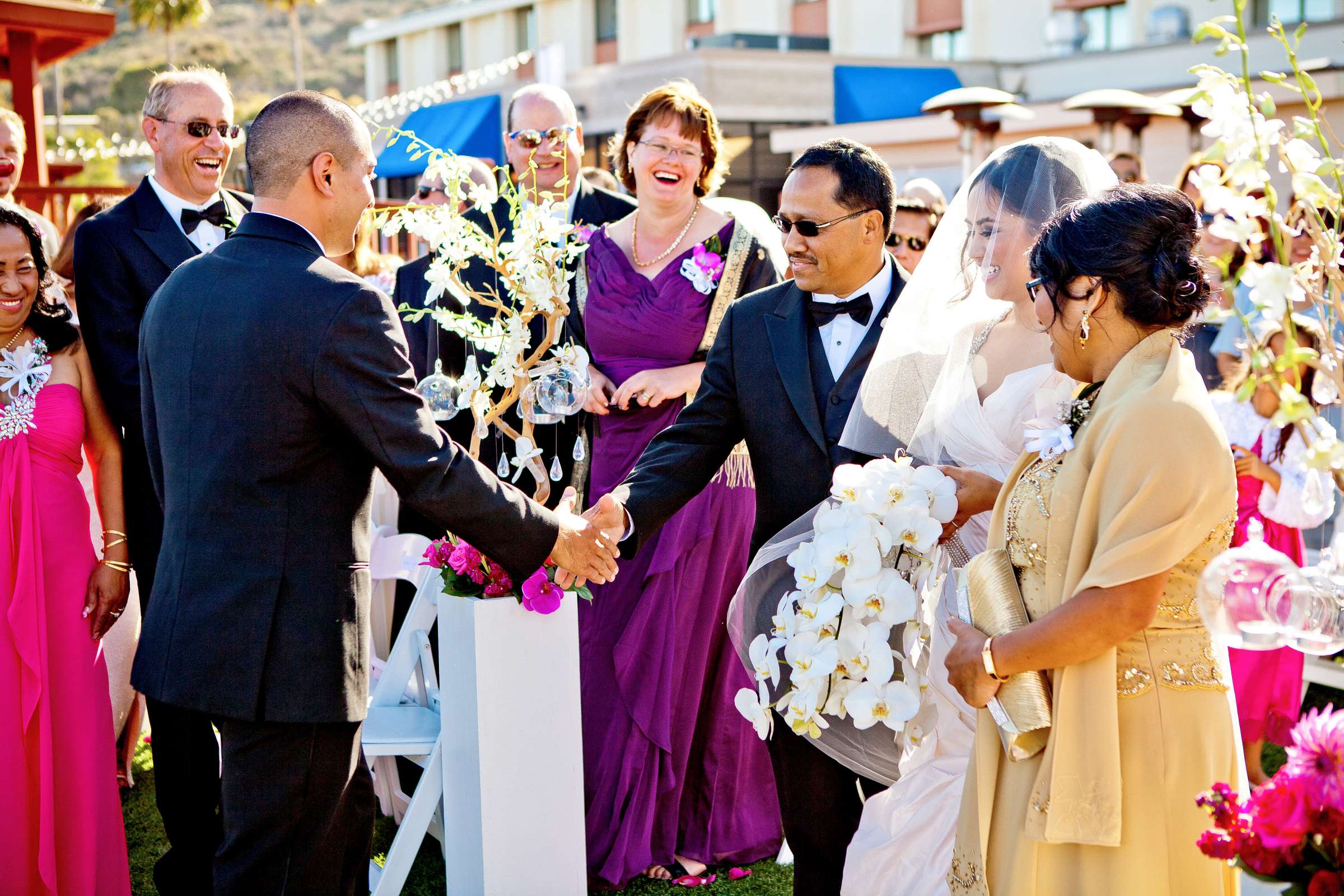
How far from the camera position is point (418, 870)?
424 cm

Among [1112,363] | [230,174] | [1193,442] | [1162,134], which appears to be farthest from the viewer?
[230,174]

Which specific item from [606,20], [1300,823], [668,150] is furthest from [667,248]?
[606,20]

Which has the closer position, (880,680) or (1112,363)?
(1112,363)

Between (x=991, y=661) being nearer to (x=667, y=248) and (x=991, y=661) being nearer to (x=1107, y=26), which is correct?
(x=667, y=248)

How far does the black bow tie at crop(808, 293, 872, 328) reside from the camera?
339cm

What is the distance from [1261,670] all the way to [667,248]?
9.20ft

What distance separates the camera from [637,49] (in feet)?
112

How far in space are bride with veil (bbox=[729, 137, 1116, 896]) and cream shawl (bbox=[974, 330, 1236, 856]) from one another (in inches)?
23.8

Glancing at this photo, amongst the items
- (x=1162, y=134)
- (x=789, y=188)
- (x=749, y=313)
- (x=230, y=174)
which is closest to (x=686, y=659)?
(x=749, y=313)

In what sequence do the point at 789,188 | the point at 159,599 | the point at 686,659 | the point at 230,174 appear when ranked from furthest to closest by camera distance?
the point at 230,174 → the point at 686,659 → the point at 789,188 → the point at 159,599

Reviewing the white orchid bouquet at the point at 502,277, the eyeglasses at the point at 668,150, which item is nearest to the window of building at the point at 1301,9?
the eyeglasses at the point at 668,150

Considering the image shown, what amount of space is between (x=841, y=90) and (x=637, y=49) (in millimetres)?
15140

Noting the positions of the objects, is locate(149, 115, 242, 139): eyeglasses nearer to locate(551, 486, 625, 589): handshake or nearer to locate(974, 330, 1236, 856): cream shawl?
locate(551, 486, 625, 589): handshake

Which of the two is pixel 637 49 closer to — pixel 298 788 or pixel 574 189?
pixel 574 189
